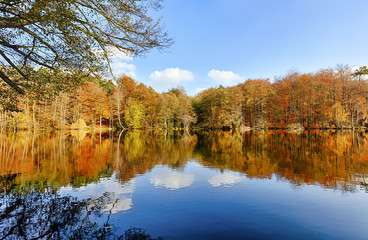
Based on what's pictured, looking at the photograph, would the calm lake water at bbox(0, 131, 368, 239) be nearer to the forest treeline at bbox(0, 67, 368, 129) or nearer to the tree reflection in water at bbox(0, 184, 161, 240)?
the tree reflection in water at bbox(0, 184, 161, 240)

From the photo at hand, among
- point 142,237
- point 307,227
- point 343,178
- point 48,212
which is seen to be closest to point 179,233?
point 142,237

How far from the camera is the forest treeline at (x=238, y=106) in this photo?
42594 millimetres

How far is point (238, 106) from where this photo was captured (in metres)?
51.5

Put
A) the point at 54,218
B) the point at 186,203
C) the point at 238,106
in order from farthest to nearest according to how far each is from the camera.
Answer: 1. the point at 238,106
2. the point at 186,203
3. the point at 54,218

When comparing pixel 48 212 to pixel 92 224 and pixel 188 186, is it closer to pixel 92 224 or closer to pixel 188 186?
pixel 92 224

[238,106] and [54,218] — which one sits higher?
[238,106]

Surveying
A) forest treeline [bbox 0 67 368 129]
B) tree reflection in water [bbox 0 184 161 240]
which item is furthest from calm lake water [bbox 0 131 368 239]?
forest treeline [bbox 0 67 368 129]

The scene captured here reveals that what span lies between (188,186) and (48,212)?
14.7 feet

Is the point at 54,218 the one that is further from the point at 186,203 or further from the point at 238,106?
the point at 238,106

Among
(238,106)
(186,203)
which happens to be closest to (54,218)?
(186,203)

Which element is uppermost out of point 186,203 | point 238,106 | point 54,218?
point 238,106

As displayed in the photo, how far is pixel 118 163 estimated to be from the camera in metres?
11.7

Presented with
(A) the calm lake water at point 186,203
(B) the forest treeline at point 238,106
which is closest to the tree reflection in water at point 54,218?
(A) the calm lake water at point 186,203

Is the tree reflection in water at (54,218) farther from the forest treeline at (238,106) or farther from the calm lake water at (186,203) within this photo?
the forest treeline at (238,106)
